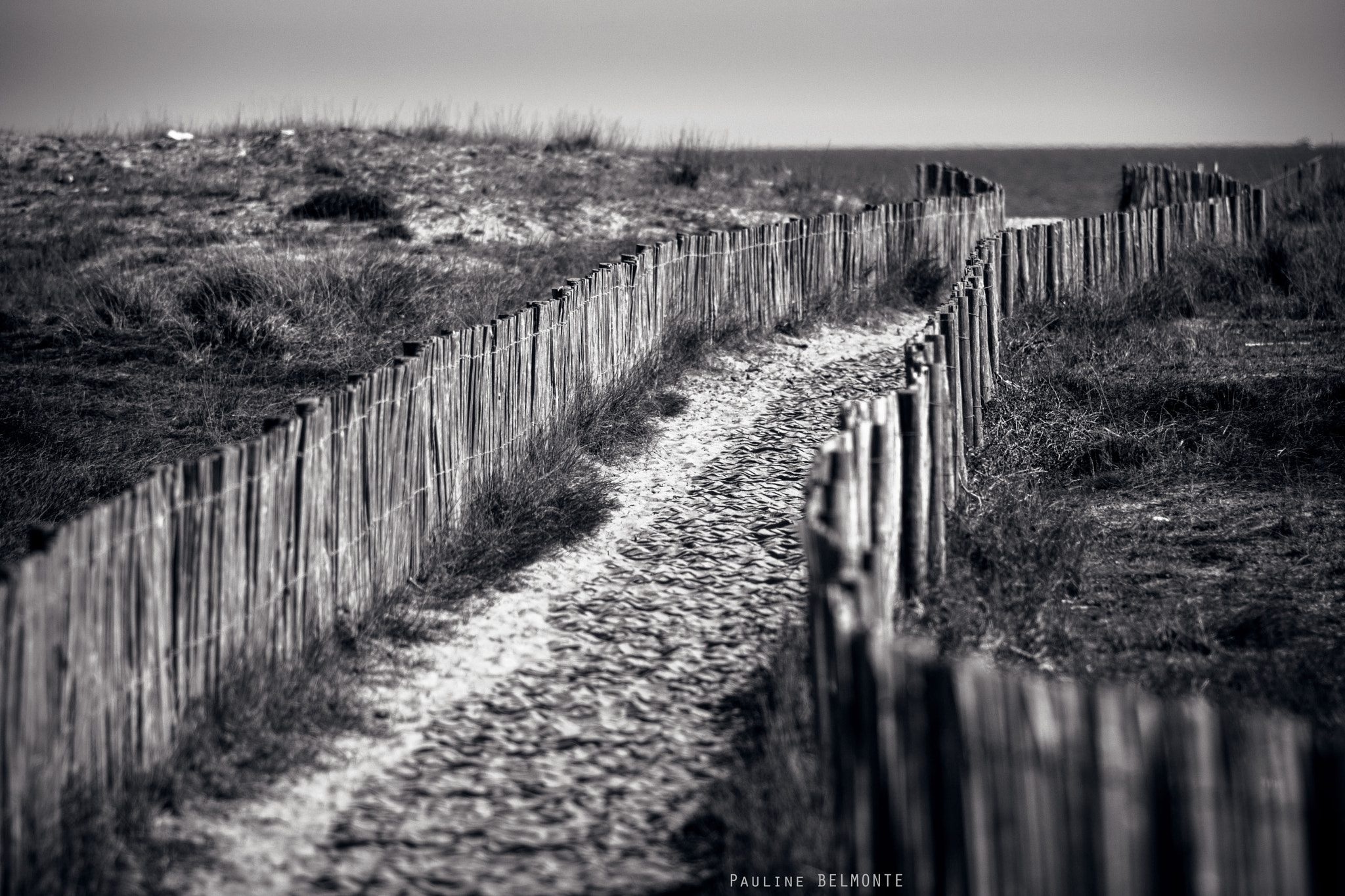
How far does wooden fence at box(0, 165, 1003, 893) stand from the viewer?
307 centimetres

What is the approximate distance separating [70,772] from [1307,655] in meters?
4.15

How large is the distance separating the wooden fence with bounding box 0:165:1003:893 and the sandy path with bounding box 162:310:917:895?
0.41 m

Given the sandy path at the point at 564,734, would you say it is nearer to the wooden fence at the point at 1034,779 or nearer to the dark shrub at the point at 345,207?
the wooden fence at the point at 1034,779

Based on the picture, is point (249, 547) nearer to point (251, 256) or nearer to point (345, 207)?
point (251, 256)

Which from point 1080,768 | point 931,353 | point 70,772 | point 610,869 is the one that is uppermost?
point 931,353

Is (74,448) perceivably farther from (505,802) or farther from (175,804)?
(505,802)

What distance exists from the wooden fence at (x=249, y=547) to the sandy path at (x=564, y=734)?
0.41 metres

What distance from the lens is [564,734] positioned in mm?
3906

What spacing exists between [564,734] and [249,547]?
1.26m

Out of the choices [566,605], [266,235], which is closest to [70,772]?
[566,605]

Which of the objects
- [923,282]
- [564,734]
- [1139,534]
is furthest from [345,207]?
[564,734]

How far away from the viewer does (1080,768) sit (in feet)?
7.37

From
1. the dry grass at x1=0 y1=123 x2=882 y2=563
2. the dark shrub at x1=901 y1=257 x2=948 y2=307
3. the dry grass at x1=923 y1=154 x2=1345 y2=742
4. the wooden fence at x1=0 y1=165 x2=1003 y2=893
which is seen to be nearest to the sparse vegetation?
the dry grass at x1=923 y1=154 x2=1345 y2=742

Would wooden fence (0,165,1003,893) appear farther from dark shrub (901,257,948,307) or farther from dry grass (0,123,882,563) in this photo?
dark shrub (901,257,948,307)
